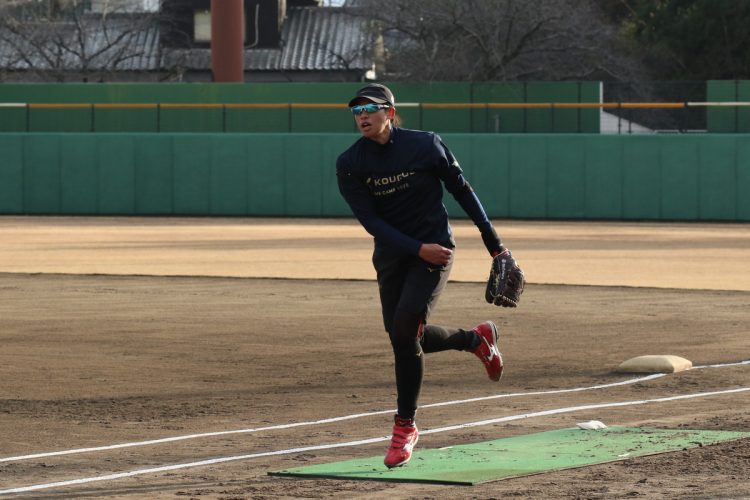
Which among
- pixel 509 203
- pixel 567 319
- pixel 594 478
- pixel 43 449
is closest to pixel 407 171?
pixel 594 478

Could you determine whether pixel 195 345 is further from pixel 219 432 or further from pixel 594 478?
pixel 594 478

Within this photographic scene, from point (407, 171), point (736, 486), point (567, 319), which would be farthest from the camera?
point (567, 319)

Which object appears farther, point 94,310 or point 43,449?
point 94,310

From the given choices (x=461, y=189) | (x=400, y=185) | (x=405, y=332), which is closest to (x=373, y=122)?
(x=400, y=185)

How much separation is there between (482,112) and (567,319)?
23.5 metres

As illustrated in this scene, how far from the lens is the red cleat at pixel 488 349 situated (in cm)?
791

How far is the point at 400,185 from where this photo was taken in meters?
7.19

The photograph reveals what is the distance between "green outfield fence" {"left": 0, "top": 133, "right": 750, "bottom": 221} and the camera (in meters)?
35.3

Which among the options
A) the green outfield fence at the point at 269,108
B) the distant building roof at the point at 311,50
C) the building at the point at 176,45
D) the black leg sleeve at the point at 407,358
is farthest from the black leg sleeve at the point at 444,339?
the distant building roof at the point at 311,50

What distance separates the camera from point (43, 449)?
7.66 metres

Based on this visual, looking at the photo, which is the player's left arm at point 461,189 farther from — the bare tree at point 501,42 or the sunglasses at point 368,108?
the bare tree at point 501,42

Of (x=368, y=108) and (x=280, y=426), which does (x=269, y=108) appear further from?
(x=368, y=108)

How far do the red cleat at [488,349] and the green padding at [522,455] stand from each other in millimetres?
415

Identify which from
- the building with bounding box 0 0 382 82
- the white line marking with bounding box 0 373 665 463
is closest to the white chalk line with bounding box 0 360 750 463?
the white line marking with bounding box 0 373 665 463
